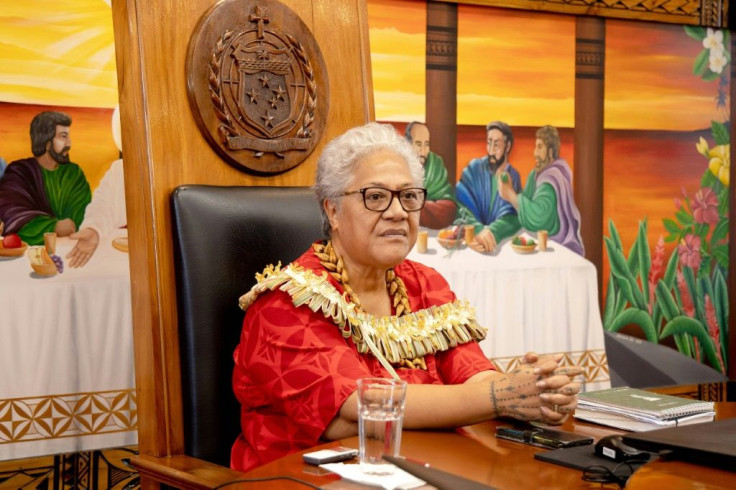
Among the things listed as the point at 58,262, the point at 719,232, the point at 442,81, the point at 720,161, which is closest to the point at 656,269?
the point at 719,232

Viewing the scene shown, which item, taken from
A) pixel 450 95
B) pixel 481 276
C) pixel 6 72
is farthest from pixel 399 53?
pixel 6 72

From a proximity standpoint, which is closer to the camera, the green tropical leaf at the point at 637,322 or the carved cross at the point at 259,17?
the carved cross at the point at 259,17

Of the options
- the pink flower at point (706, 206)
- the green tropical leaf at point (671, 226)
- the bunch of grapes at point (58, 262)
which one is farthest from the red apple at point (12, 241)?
the pink flower at point (706, 206)

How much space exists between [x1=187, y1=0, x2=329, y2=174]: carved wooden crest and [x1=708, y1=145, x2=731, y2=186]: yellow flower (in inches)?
101

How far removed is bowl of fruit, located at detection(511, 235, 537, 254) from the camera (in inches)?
150

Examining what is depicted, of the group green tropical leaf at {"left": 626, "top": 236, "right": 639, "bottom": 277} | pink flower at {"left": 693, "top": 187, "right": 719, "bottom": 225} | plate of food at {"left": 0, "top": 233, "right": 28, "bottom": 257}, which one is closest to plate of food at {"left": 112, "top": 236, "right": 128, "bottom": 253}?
A: plate of food at {"left": 0, "top": 233, "right": 28, "bottom": 257}

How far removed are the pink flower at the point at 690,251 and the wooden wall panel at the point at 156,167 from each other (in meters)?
2.73

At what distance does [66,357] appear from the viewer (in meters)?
2.90

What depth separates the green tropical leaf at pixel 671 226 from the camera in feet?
13.8

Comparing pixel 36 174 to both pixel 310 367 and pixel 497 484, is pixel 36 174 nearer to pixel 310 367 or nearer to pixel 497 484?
pixel 310 367

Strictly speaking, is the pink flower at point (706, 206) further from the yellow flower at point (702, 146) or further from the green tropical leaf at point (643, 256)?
the green tropical leaf at point (643, 256)

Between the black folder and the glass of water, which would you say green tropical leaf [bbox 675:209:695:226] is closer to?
the black folder

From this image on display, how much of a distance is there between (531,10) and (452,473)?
9.49 ft

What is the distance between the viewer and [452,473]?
1.36m
